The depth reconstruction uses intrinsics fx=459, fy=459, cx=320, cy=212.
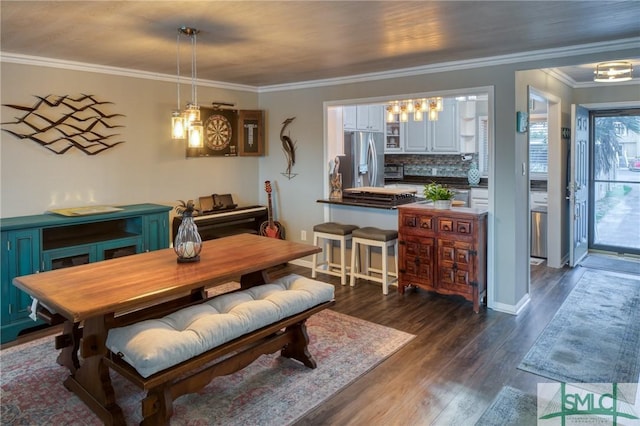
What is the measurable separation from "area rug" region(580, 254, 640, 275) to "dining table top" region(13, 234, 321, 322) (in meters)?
4.27

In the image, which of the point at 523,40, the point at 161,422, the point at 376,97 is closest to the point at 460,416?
the point at 161,422

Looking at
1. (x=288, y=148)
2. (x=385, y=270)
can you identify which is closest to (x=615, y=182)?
(x=385, y=270)

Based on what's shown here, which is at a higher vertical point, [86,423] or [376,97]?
[376,97]

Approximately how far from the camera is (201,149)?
5.41 metres

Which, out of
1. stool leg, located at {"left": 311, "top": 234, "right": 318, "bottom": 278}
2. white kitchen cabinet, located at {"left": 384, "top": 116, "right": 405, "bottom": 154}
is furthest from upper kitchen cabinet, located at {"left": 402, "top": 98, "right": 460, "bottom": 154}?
stool leg, located at {"left": 311, "top": 234, "right": 318, "bottom": 278}

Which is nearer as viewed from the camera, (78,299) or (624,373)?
(78,299)

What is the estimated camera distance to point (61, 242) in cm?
410

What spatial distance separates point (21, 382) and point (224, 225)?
2.78 metres

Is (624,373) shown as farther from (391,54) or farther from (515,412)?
(391,54)

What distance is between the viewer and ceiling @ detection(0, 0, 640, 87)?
265 cm

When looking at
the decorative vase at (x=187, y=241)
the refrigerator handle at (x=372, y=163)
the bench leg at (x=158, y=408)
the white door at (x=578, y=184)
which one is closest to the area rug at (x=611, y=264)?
the white door at (x=578, y=184)

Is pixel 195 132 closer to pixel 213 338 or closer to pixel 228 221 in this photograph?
pixel 213 338

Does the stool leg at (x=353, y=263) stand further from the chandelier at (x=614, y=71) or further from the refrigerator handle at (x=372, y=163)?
the chandelier at (x=614, y=71)

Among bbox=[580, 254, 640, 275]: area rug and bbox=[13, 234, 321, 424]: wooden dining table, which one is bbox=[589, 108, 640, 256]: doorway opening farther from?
bbox=[13, 234, 321, 424]: wooden dining table
